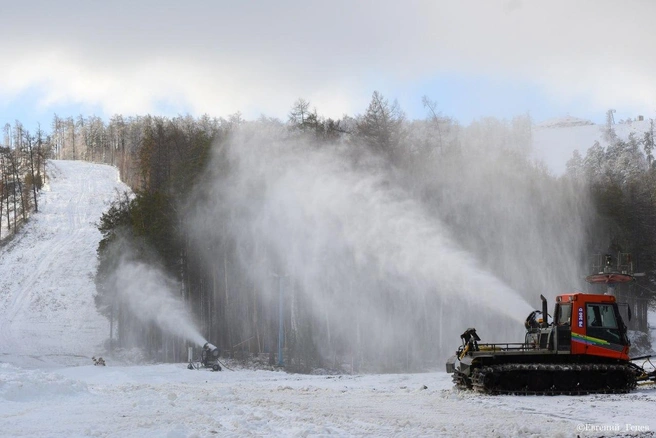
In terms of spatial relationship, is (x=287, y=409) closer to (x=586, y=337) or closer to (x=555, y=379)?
(x=555, y=379)

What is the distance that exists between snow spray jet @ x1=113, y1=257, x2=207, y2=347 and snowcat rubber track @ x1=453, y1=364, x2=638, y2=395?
103ft

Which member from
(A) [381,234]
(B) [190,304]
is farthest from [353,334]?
(B) [190,304]

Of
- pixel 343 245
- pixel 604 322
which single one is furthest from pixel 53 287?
pixel 604 322

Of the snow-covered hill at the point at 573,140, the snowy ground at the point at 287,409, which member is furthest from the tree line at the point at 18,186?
the snow-covered hill at the point at 573,140

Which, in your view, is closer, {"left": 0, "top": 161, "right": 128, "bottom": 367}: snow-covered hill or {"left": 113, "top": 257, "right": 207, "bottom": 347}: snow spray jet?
{"left": 113, "top": 257, "right": 207, "bottom": 347}: snow spray jet

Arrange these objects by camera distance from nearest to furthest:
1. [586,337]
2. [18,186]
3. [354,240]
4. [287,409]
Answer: [287,409], [586,337], [354,240], [18,186]

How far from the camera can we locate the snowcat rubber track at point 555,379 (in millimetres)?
18062

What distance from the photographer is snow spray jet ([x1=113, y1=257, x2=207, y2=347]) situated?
47.2 metres

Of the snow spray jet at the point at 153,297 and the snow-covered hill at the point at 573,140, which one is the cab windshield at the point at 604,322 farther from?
the snow-covered hill at the point at 573,140

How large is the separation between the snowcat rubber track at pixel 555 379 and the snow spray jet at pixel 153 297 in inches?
1241

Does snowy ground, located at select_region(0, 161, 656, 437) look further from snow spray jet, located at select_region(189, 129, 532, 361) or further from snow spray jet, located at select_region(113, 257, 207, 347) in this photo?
snow spray jet, located at select_region(113, 257, 207, 347)

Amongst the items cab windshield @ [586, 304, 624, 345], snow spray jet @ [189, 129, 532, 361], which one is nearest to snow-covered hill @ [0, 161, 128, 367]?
snow spray jet @ [189, 129, 532, 361]

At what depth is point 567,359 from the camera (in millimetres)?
18797

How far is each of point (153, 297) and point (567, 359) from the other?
34772mm
